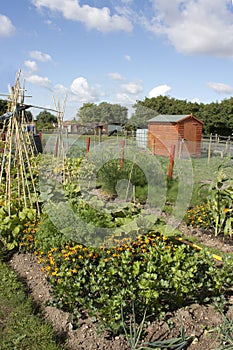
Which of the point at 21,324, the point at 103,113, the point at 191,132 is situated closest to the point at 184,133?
the point at 191,132

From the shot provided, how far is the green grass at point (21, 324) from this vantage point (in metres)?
2.20

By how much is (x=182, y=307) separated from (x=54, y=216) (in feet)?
5.15

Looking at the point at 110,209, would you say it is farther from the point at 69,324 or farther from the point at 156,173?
the point at 156,173

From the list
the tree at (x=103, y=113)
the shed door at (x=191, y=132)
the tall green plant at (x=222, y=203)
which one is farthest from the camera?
the shed door at (x=191, y=132)

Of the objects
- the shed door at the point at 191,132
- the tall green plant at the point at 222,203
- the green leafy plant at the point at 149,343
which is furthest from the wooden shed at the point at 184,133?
the green leafy plant at the point at 149,343

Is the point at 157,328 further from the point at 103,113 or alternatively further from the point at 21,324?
the point at 103,113

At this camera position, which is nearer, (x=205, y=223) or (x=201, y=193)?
(x=205, y=223)

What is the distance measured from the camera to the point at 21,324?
94.4 inches

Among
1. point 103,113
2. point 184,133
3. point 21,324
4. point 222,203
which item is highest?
point 184,133

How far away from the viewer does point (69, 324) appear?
2.39 m

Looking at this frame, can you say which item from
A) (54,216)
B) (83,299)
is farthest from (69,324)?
(54,216)

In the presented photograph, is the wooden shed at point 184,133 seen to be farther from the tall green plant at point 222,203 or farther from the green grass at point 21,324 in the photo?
the green grass at point 21,324

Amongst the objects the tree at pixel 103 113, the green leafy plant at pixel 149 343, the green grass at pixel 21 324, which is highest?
the tree at pixel 103 113

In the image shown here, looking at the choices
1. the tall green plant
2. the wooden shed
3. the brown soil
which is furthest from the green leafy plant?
the wooden shed
